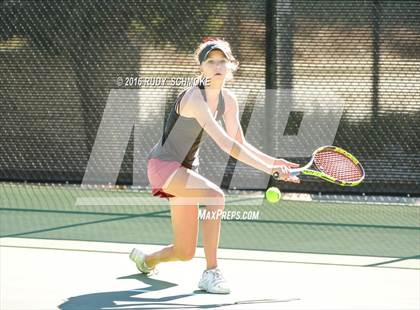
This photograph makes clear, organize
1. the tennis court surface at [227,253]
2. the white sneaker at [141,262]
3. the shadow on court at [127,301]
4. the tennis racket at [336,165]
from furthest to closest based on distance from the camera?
the white sneaker at [141,262], the tennis racket at [336,165], the tennis court surface at [227,253], the shadow on court at [127,301]

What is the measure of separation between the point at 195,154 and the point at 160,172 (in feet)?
0.85

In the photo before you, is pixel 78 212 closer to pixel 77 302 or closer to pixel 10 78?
pixel 10 78

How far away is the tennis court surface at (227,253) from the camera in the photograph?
5383mm

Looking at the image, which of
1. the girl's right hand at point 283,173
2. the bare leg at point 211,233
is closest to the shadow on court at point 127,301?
the bare leg at point 211,233

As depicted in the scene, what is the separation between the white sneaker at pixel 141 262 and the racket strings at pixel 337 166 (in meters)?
1.29

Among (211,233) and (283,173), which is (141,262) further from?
(283,173)

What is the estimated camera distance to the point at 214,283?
17.9 ft

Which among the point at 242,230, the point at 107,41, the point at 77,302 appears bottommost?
the point at 77,302

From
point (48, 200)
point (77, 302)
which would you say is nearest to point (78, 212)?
point (48, 200)

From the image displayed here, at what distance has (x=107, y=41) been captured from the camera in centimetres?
1039

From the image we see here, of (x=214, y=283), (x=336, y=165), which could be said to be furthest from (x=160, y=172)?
(x=336, y=165)

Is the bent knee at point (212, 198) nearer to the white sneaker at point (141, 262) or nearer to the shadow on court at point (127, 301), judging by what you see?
the shadow on court at point (127, 301)

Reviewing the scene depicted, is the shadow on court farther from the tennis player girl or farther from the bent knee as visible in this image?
the bent knee

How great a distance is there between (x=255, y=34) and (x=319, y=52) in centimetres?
73
